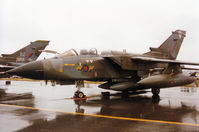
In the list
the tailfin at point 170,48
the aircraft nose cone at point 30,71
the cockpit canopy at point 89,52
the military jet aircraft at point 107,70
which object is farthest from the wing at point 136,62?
the aircraft nose cone at point 30,71

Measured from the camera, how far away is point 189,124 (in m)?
4.42

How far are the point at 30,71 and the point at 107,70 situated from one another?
3.79m

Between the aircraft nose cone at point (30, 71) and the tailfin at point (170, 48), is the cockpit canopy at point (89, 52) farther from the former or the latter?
the tailfin at point (170, 48)

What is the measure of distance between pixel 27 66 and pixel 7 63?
13651 millimetres

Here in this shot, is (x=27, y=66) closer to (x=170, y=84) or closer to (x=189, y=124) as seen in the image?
(x=189, y=124)

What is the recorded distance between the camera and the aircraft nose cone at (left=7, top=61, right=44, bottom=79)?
723cm

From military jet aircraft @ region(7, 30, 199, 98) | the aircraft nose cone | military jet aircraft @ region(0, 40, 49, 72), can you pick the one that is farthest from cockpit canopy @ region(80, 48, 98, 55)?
military jet aircraft @ region(0, 40, 49, 72)

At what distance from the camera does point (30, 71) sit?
7.24 m

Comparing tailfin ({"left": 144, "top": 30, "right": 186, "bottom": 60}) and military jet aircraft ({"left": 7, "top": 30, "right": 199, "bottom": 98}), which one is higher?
tailfin ({"left": 144, "top": 30, "right": 186, "bottom": 60})

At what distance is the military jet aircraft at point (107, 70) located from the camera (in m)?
7.65

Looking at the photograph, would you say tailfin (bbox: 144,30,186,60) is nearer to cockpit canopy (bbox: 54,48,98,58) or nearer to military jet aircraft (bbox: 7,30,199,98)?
military jet aircraft (bbox: 7,30,199,98)

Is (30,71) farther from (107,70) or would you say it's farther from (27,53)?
(27,53)

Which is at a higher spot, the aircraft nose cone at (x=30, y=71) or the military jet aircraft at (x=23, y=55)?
the military jet aircraft at (x=23, y=55)

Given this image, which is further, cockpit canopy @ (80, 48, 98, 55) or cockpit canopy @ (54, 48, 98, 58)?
cockpit canopy @ (80, 48, 98, 55)
